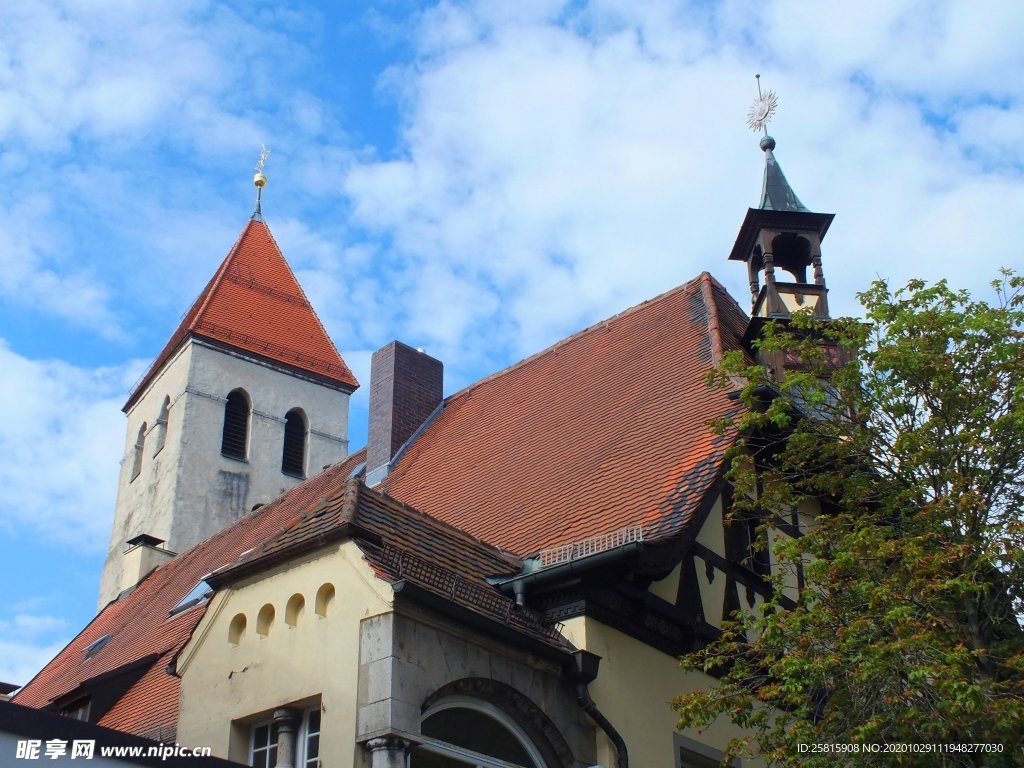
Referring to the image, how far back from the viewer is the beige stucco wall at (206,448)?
99.8 ft

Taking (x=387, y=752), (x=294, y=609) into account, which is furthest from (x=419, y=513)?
(x=387, y=752)

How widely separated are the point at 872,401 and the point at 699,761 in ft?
12.2

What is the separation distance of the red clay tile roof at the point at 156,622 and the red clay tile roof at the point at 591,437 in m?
1.87

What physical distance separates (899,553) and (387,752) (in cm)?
390

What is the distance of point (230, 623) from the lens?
10445mm

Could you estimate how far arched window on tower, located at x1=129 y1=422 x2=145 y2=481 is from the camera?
110 ft

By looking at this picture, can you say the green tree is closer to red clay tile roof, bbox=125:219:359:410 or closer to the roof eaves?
the roof eaves

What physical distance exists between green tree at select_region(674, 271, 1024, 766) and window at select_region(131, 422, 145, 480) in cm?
2489

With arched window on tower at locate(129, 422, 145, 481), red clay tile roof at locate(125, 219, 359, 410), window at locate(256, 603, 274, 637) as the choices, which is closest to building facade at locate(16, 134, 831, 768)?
window at locate(256, 603, 274, 637)

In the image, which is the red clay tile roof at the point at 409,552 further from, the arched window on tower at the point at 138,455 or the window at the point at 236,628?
the arched window on tower at the point at 138,455

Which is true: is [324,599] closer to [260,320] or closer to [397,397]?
[397,397]

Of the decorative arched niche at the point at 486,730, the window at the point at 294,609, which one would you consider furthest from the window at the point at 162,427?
the decorative arched niche at the point at 486,730

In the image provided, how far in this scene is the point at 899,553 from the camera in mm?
9758

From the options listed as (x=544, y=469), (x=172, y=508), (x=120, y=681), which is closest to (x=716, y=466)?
(x=544, y=469)
